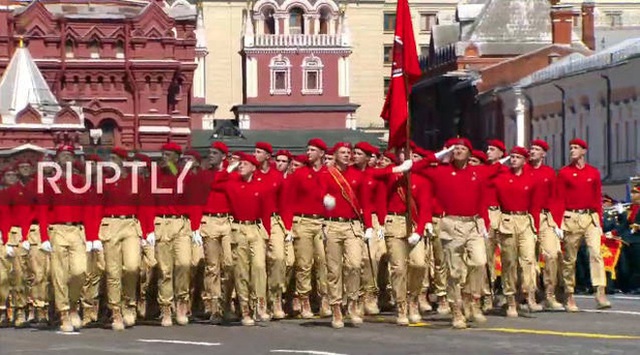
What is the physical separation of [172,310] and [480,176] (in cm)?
388

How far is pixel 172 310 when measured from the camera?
2633 cm

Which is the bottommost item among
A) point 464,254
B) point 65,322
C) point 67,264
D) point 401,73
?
point 65,322

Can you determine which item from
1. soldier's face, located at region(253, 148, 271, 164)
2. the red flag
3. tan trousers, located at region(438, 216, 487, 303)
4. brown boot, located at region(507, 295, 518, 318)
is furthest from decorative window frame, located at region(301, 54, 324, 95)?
tan trousers, located at region(438, 216, 487, 303)

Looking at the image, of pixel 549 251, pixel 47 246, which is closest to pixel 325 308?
pixel 549 251

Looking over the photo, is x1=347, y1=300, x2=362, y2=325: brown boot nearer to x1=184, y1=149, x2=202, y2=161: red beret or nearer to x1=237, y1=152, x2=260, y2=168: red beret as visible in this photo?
x1=237, y1=152, x2=260, y2=168: red beret

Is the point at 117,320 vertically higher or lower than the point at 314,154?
lower

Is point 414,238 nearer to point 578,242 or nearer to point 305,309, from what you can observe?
point 305,309

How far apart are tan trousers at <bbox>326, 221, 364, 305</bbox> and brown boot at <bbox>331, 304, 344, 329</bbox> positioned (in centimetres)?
7

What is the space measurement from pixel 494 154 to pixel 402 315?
11.1 ft

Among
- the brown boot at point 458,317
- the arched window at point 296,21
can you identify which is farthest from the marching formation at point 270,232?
the arched window at point 296,21

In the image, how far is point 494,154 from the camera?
88.9ft

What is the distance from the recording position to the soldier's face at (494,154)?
27.0m

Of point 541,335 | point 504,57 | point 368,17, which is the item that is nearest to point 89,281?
point 541,335

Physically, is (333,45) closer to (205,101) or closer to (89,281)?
(205,101)
